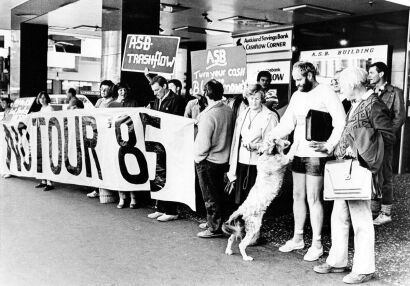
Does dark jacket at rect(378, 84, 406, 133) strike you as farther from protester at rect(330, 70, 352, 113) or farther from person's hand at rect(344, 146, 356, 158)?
person's hand at rect(344, 146, 356, 158)

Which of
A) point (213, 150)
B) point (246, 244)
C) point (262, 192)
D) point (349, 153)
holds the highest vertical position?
point (349, 153)

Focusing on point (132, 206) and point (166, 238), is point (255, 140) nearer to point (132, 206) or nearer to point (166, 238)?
point (166, 238)

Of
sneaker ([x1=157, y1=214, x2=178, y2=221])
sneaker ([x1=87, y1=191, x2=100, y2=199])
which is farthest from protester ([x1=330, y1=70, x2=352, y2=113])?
sneaker ([x1=87, y1=191, x2=100, y2=199])

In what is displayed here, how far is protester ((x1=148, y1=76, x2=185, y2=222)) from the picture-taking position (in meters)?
6.57

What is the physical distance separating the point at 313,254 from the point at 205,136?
171 centimetres

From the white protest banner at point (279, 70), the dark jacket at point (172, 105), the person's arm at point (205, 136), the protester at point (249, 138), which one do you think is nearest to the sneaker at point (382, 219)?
the protester at point (249, 138)

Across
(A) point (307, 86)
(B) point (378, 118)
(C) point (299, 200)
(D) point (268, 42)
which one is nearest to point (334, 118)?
(A) point (307, 86)

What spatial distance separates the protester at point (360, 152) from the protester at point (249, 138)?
3.25 feet

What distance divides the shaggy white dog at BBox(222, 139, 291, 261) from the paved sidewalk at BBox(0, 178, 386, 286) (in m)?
0.32

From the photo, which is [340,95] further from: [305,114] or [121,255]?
[121,255]

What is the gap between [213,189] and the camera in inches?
223

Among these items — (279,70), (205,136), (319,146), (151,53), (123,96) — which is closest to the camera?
(319,146)

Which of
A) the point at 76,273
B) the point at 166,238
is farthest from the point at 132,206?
the point at 76,273

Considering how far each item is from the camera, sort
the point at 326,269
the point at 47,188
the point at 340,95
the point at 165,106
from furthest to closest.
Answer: the point at 47,188 < the point at 340,95 < the point at 165,106 < the point at 326,269
